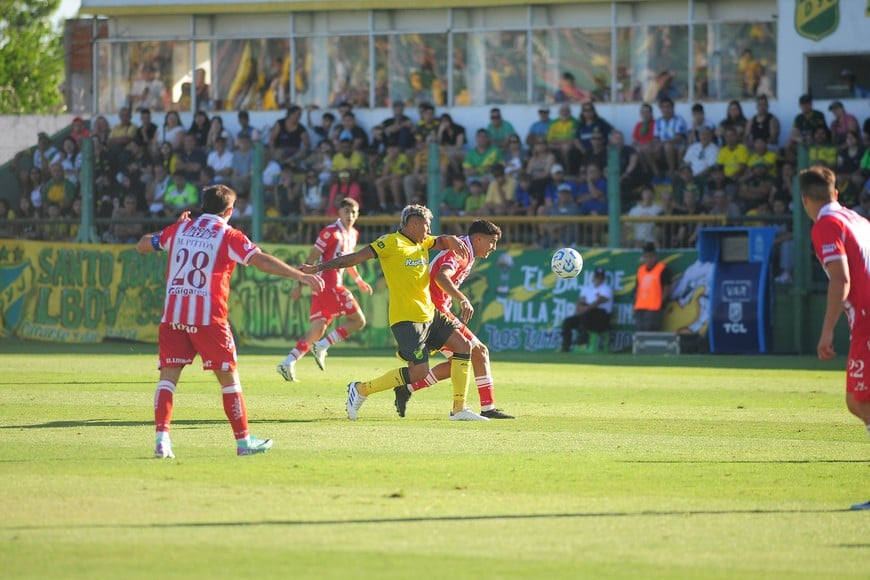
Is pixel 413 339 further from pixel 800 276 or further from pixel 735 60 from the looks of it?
pixel 735 60

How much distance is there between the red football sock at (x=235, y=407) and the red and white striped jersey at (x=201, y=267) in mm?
527

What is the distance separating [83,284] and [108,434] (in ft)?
53.6

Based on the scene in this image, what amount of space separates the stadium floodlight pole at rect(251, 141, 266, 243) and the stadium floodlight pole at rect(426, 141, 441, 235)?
10.5 ft

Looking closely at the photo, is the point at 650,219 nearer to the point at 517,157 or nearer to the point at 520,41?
the point at 517,157

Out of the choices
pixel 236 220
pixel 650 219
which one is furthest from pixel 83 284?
pixel 650 219

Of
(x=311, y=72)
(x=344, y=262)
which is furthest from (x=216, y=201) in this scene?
(x=311, y=72)

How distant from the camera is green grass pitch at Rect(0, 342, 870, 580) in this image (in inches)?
293

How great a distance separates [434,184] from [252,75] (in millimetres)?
10372

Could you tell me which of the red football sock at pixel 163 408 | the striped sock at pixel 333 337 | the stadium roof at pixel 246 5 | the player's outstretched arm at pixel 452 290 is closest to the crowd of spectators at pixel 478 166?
the stadium roof at pixel 246 5

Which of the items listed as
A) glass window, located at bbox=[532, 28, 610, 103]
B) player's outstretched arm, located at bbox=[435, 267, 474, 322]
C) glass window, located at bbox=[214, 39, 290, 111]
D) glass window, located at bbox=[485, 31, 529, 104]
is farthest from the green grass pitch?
glass window, located at bbox=[214, 39, 290, 111]

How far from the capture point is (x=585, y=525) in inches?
332

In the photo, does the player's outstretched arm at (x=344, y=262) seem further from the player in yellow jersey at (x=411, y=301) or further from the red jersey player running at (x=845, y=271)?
the red jersey player running at (x=845, y=271)

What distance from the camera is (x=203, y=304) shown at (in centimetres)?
1090

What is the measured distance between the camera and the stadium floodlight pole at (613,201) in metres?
24.9
